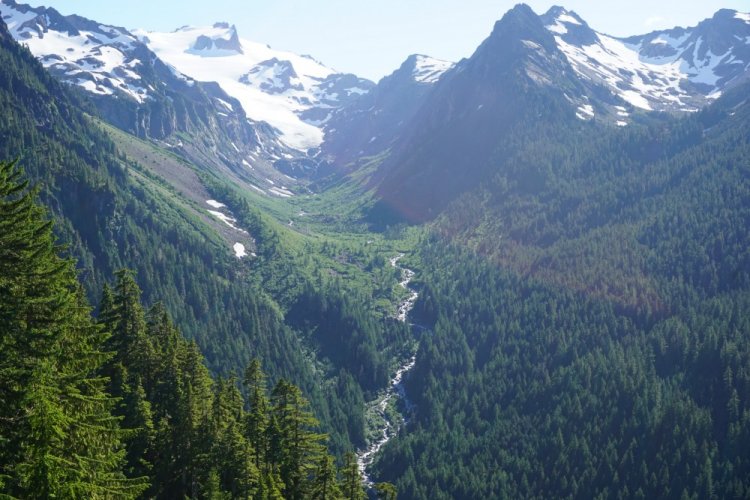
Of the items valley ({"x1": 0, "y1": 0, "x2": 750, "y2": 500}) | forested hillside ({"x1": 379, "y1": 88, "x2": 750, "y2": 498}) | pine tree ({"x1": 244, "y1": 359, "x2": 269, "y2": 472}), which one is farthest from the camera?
forested hillside ({"x1": 379, "y1": 88, "x2": 750, "y2": 498})

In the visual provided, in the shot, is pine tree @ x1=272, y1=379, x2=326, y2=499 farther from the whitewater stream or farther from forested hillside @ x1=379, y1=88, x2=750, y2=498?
the whitewater stream

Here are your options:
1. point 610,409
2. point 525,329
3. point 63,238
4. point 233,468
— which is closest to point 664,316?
point 525,329

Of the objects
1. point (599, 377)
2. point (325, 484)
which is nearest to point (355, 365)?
point (599, 377)

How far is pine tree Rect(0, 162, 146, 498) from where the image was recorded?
20.9m

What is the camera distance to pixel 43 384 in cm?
2380

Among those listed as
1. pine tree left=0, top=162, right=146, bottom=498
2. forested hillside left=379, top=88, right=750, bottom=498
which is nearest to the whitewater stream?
forested hillside left=379, top=88, right=750, bottom=498

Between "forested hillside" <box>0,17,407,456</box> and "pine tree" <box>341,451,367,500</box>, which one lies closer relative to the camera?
"pine tree" <box>341,451,367,500</box>

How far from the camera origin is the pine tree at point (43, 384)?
2092cm

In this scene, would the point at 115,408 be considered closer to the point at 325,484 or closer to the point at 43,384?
the point at 325,484

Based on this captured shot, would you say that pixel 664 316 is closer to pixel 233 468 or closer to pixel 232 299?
pixel 232 299

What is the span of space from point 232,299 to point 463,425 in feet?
251

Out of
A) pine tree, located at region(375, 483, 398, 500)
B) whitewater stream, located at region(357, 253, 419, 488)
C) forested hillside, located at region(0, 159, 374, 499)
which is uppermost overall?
forested hillside, located at region(0, 159, 374, 499)

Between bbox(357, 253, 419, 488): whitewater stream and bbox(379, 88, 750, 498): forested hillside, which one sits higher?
bbox(379, 88, 750, 498): forested hillside

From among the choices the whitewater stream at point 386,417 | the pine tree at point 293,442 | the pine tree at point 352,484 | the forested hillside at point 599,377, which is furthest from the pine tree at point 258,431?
the whitewater stream at point 386,417
